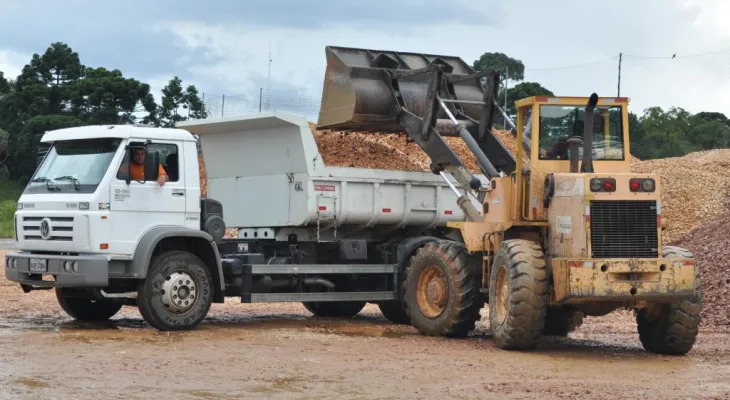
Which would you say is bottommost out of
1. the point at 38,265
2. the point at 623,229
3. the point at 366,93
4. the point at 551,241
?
the point at 38,265

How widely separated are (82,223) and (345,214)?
171 inches

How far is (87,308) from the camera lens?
17359 millimetres

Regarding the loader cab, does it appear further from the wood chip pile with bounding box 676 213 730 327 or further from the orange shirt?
the orange shirt

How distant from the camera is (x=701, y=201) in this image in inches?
1105

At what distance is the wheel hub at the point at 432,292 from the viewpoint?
16422 mm

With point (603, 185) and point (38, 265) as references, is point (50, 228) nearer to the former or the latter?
point (38, 265)

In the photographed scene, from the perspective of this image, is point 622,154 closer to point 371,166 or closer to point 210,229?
point 371,166

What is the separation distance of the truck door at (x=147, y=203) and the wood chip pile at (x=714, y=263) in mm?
8655

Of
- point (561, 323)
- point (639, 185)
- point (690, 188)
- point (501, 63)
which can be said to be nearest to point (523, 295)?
point (639, 185)

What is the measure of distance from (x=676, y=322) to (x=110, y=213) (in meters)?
7.57

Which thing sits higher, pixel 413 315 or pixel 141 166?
pixel 141 166

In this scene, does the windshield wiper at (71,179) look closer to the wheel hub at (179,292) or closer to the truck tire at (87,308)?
the wheel hub at (179,292)

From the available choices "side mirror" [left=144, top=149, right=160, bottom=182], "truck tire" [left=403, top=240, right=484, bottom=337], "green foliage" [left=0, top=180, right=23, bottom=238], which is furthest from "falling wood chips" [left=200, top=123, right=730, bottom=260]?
"green foliage" [left=0, top=180, right=23, bottom=238]

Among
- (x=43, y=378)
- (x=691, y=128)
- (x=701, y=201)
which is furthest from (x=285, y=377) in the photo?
(x=691, y=128)
